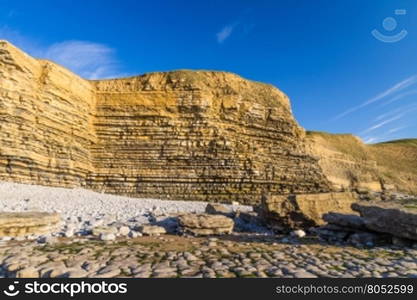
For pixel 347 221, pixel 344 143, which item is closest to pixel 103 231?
pixel 347 221

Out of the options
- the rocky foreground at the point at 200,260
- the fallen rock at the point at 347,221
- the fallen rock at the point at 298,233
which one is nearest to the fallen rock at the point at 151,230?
the rocky foreground at the point at 200,260

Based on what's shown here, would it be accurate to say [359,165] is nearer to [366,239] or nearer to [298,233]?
[298,233]

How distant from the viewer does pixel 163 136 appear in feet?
76.2

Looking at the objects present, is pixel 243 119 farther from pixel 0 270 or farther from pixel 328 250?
pixel 0 270

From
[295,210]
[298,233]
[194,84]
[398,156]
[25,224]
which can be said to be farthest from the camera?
[398,156]

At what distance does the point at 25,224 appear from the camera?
7.20 metres

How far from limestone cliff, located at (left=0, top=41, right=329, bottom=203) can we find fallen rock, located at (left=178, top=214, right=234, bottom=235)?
1411 centimetres

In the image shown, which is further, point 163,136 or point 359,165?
point 359,165

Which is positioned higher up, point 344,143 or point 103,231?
point 344,143

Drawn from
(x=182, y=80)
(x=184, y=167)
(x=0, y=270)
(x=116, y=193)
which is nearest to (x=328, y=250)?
(x=0, y=270)

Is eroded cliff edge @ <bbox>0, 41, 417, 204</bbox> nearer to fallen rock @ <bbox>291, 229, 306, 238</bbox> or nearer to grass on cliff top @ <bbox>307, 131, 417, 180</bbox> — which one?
fallen rock @ <bbox>291, 229, 306, 238</bbox>

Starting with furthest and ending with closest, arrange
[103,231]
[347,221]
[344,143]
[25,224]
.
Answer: [344,143] → [347,221] → [103,231] → [25,224]

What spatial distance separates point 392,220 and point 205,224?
512 centimetres

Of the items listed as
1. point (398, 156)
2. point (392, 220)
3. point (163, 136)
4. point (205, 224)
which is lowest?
point (205, 224)
